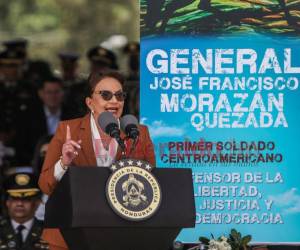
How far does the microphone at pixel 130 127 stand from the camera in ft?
24.9

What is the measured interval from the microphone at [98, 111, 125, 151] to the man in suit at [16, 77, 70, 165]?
718 cm

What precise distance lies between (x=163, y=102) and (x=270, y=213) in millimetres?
1026

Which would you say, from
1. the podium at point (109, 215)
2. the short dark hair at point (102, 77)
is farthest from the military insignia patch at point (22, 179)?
the podium at point (109, 215)

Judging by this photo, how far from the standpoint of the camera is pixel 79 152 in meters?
8.16

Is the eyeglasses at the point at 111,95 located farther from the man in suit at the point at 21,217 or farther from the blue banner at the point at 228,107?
the man in suit at the point at 21,217

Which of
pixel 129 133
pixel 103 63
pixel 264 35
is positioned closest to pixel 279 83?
pixel 264 35

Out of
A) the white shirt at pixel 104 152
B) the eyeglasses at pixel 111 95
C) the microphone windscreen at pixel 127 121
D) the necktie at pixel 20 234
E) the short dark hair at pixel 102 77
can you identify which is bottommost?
the necktie at pixel 20 234

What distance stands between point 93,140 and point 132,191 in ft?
2.68

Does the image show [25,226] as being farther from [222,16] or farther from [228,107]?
[222,16]

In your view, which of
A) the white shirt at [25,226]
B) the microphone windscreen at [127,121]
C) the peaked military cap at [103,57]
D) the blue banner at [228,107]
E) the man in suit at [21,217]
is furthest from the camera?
the peaked military cap at [103,57]

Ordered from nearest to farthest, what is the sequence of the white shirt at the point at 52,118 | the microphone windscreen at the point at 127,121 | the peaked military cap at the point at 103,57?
the microphone windscreen at the point at 127,121 < the white shirt at the point at 52,118 < the peaked military cap at the point at 103,57

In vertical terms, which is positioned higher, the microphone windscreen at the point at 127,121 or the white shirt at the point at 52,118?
the microphone windscreen at the point at 127,121

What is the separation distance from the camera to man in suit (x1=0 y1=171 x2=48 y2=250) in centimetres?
1088

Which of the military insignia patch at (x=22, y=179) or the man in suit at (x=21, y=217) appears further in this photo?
the military insignia patch at (x=22, y=179)
